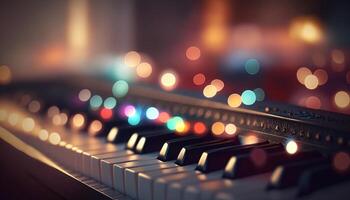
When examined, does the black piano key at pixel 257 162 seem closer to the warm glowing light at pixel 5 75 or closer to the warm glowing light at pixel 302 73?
the warm glowing light at pixel 302 73

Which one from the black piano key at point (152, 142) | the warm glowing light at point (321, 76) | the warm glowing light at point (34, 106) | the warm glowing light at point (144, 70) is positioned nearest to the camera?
the black piano key at point (152, 142)

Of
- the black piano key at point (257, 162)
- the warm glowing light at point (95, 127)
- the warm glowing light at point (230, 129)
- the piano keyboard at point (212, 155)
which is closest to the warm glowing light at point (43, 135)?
the piano keyboard at point (212, 155)

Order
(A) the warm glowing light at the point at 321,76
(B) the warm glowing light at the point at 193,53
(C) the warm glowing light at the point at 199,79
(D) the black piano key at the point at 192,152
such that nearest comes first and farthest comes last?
1. (D) the black piano key at the point at 192,152
2. (A) the warm glowing light at the point at 321,76
3. (C) the warm glowing light at the point at 199,79
4. (B) the warm glowing light at the point at 193,53

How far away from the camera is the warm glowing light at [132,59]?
2500 millimetres

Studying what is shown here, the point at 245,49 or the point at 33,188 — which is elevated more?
the point at 245,49

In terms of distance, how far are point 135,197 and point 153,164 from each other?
0.10 metres

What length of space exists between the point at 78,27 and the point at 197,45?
0.74 meters

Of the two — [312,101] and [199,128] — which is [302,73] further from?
[199,128]

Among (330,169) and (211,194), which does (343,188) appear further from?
(211,194)

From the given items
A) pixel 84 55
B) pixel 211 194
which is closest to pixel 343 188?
pixel 211 194

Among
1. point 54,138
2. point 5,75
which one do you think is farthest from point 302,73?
point 5,75

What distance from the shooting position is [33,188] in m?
1.52

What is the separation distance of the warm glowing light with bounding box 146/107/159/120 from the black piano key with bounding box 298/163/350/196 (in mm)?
783

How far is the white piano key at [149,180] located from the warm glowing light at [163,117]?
1.63 feet
